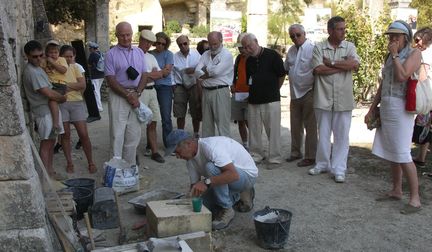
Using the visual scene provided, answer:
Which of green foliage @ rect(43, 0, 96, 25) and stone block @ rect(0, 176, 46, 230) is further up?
green foliage @ rect(43, 0, 96, 25)

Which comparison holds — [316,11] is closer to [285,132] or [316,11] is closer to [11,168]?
[285,132]

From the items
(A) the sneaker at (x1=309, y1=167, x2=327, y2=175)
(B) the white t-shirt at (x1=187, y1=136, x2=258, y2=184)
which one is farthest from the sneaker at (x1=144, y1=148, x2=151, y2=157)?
(B) the white t-shirt at (x1=187, y1=136, x2=258, y2=184)

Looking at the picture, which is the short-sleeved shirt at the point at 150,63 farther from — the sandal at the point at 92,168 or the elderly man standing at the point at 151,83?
the sandal at the point at 92,168

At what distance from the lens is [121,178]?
5.34 meters

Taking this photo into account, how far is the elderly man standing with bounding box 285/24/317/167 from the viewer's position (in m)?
6.28

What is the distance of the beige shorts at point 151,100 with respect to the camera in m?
6.48

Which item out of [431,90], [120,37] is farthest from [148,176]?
[431,90]

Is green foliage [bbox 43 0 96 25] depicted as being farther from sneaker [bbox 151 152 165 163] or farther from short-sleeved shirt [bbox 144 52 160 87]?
→ sneaker [bbox 151 152 165 163]

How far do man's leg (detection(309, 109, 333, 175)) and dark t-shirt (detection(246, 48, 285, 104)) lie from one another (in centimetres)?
73

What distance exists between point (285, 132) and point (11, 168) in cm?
609

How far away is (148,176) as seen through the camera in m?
6.12

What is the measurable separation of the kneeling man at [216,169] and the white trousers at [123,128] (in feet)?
5.65

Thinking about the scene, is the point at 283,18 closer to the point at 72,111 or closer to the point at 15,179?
the point at 72,111

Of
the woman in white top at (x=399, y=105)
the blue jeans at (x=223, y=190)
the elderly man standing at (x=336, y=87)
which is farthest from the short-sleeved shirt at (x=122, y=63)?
the woman in white top at (x=399, y=105)
